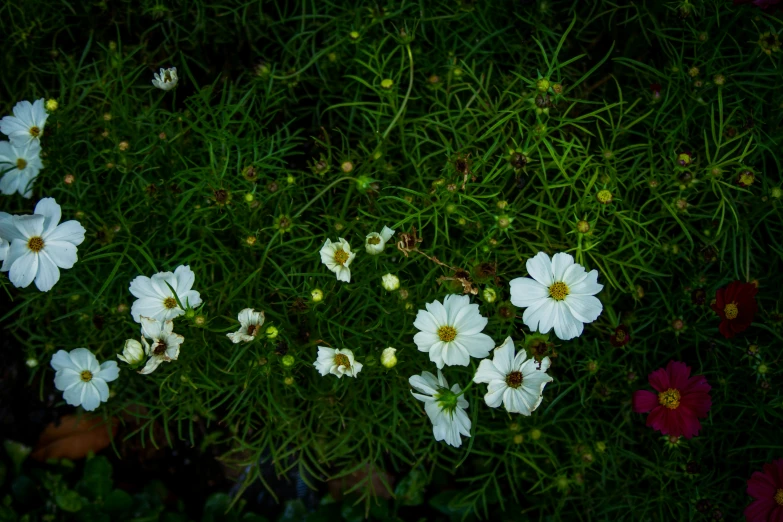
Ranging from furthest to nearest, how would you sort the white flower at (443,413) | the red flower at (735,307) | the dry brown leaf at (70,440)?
the dry brown leaf at (70,440) → the red flower at (735,307) → the white flower at (443,413)

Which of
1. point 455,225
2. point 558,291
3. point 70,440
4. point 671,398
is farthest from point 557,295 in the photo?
point 70,440

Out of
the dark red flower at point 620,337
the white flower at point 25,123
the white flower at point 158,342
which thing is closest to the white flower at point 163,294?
the white flower at point 158,342

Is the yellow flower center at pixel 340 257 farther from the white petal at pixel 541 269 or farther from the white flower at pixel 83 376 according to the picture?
the white flower at pixel 83 376

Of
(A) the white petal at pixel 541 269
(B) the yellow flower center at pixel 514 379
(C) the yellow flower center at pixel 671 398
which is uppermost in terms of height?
(A) the white petal at pixel 541 269

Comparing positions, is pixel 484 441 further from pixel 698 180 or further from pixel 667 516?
A: pixel 698 180

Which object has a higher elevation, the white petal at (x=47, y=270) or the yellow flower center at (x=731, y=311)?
the white petal at (x=47, y=270)

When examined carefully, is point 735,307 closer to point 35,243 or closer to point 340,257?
point 340,257

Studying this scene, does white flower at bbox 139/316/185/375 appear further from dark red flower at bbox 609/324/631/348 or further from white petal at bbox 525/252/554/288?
dark red flower at bbox 609/324/631/348
